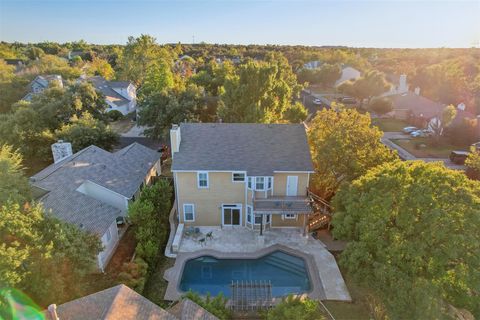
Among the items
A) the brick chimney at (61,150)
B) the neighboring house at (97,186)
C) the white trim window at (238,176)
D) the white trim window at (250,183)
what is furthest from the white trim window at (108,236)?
the brick chimney at (61,150)

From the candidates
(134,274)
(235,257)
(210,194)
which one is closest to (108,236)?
(134,274)

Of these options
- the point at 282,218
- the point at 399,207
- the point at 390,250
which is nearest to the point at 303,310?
the point at 390,250

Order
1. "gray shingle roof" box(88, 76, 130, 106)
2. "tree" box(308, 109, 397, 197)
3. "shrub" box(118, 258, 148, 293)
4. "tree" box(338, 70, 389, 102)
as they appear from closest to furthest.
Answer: "shrub" box(118, 258, 148, 293), "tree" box(308, 109, 397, 197), "gray shingle roof" box(88, 76, 130, 106), "tree" box(338, 70, 389, 102)

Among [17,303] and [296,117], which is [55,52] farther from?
[17,303]

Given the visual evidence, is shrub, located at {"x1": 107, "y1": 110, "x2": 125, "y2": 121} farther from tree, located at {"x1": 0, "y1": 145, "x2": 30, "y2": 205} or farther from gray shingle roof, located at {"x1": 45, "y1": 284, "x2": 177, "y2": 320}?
gray shingle roof, located at {"x1": 45, "y1": 284, "x2": 177, "y2": 320}

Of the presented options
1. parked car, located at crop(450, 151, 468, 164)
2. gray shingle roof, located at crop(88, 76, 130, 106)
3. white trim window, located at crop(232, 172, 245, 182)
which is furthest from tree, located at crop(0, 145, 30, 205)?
parked car, located at crop(450, 151, 468, 164)

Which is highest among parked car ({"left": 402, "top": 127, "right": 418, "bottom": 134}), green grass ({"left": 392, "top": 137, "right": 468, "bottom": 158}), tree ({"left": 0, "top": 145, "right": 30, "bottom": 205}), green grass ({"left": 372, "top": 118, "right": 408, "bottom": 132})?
tree ({"left": 0, "top": 145, "right": 30, "bottom": 205})

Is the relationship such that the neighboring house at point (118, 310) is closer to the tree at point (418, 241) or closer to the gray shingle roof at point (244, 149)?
the tree at point (418, 241)
